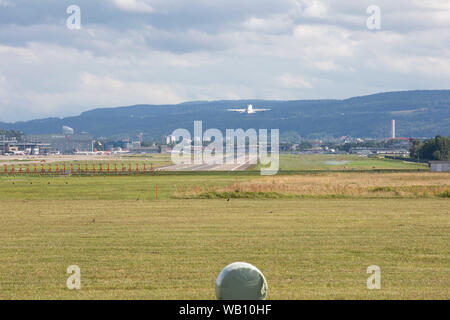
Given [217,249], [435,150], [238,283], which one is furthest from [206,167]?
[238,283]

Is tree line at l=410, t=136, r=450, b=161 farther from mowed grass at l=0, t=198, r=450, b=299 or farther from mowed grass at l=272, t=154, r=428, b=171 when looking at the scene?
mowed grass at l=0, t=198, r=450, b=299

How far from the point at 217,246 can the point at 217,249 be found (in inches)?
25.8

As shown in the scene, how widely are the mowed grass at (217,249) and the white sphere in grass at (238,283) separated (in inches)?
88.6

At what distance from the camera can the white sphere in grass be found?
36.9 ft

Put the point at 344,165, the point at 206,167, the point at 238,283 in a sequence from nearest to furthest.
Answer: the point at 238,283 → the point at 206,167 → the point at 344,165

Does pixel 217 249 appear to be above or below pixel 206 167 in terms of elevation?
above

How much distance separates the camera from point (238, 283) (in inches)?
444

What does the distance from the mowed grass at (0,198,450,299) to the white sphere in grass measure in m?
2.25

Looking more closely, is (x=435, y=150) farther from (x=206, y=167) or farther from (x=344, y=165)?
(x=206, y=167)

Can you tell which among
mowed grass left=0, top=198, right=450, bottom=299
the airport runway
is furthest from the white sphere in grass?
the airport runway

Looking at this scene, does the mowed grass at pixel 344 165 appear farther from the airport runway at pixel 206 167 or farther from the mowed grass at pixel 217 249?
the mowed grass at pixel 217 249
